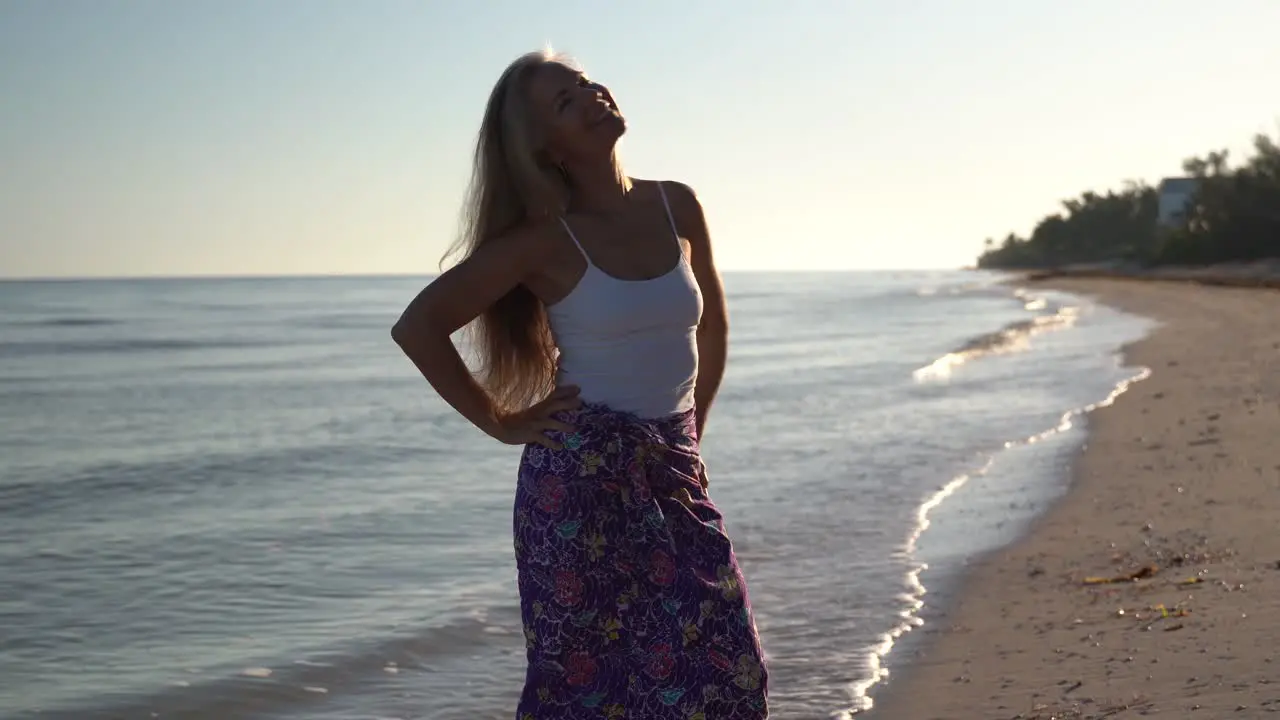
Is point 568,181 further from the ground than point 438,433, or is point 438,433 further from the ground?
point 568,181

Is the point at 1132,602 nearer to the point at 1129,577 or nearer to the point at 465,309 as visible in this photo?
the point at 1129,577

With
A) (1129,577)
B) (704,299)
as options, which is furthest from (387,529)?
(704,299)

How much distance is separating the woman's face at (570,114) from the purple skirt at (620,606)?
563 millimetres

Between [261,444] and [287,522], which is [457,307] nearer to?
[287,522]

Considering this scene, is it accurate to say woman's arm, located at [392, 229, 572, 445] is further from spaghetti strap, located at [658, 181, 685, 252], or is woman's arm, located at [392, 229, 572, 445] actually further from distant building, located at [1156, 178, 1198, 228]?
distant building, located at [1156, 178, 1198, 228]

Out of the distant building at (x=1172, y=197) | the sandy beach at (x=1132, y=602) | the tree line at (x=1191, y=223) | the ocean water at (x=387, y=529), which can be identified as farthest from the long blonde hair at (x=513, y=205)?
the distant building at (x=1172, y=197)

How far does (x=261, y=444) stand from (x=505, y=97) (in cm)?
1225

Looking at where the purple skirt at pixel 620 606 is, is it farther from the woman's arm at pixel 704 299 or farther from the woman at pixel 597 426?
the woman's arm at pixel 704 299

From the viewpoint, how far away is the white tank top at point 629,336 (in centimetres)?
274

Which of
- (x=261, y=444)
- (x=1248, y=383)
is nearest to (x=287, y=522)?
(x=261, y=444)

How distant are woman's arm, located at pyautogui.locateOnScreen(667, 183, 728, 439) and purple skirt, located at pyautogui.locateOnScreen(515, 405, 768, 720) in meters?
0.32

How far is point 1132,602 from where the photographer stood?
5.64 meters

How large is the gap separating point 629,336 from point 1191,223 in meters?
64.9

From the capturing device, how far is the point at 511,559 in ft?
26.3
